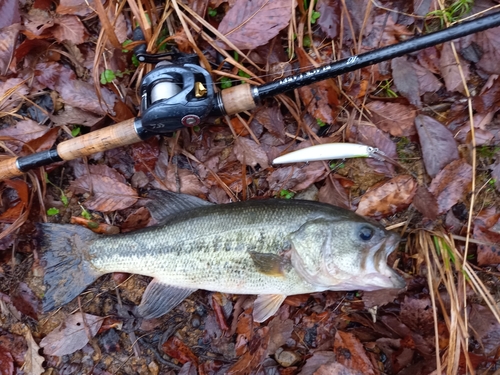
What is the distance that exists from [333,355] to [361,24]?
2.43 m

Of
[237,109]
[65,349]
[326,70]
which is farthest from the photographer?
[65,349]

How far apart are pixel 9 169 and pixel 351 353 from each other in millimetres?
2824

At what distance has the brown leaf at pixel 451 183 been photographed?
2.63 meters

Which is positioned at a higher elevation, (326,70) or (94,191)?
(326,70)

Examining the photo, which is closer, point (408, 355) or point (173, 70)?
point (173, 70)

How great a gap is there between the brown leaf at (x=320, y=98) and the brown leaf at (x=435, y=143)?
0.61 metres

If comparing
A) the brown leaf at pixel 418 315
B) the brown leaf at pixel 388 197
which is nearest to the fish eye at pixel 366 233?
the brown leaf at pixel 388 197

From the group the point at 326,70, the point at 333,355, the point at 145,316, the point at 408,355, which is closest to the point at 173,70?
the point at 326,70

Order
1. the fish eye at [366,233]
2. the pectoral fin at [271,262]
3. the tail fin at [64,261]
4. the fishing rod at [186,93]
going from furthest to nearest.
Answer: the tail fin at [64,261], the pectoral fin at [271,262], the fish eye at [366,233], the fishing rod at [186,93]

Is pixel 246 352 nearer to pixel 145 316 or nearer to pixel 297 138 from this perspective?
pixel 145 316

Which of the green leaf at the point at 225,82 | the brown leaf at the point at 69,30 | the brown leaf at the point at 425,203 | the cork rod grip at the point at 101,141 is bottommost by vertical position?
the brown leaf at the point at 425,203

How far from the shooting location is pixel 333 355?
278 cm

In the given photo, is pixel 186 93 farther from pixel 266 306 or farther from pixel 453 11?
pixel 453 11

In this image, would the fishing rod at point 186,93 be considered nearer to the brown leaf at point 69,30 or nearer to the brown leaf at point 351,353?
the brown leaf at point 69,30
